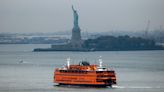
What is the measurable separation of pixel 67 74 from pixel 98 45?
102m

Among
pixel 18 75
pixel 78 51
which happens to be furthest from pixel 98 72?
pixel 78 51

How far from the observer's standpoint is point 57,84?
5578 centimetres

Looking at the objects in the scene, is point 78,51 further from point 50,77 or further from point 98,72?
point 98,72

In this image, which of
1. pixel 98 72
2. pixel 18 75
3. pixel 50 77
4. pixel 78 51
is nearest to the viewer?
pixel 98 72

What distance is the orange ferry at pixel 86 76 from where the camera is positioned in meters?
52.9

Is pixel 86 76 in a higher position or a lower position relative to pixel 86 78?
higher

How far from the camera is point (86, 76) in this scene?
53.9 meters

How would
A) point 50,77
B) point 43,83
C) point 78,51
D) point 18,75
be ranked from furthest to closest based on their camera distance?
1. point 78,51
2. point 18,75
3. point 50,77
4. point 43,83

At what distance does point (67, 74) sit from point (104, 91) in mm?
5421

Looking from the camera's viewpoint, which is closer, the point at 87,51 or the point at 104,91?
the point at 104,91

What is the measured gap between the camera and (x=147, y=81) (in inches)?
2419

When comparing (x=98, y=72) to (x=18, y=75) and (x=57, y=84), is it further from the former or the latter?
(x=18, y=75)

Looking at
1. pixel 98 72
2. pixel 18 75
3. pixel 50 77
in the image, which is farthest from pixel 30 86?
pixel 18 75

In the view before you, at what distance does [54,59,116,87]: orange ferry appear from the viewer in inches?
2082
